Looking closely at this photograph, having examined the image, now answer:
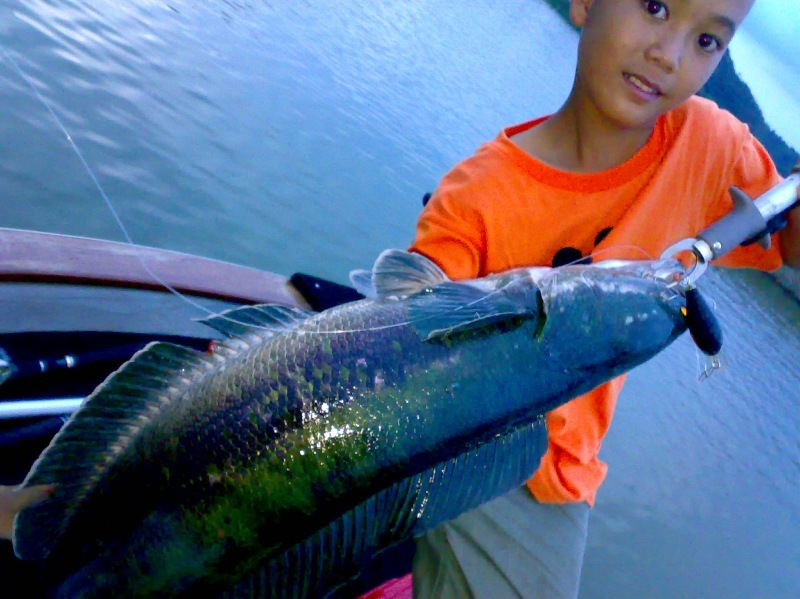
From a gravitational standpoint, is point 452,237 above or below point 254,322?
above

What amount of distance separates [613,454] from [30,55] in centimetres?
893

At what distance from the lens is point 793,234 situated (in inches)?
94.6

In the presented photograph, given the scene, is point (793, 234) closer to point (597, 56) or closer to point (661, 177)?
point (661, 177)

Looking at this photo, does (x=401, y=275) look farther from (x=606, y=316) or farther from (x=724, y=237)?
(x=724, y=237)

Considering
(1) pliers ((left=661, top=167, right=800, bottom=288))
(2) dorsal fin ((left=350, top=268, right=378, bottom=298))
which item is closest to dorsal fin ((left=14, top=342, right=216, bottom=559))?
(2) dorsal fin ((left=350, top=268, right=378, bottom=298))

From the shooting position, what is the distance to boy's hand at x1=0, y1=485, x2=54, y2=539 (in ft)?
4.68

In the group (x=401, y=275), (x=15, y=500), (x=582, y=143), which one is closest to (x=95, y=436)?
(x=15, y=500)

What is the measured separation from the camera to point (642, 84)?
2092 mm

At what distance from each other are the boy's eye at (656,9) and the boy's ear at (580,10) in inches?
11.1

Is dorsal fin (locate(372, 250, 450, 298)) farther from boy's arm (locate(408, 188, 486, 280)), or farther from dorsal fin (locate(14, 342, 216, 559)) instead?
dorsal fin (locate(14, 342, 216, 559))

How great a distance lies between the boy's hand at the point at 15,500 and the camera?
143 centimetres

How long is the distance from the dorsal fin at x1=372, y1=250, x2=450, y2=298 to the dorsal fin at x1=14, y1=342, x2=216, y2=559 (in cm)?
57

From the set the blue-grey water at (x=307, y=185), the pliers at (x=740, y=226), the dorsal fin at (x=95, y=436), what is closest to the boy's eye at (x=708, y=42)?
the pliers at (x=740, y=226)

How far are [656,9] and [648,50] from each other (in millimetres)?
137
